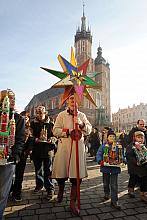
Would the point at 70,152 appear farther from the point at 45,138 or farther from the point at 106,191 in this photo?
the point at 106,191

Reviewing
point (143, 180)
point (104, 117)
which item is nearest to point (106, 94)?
point (104, 117)

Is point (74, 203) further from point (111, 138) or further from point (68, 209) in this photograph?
point (111, 138)

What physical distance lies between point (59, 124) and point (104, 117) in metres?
58.6

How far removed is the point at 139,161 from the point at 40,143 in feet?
7.30

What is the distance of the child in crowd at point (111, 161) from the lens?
3847 mm

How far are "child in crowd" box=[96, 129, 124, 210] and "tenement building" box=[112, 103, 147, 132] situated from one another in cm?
8113

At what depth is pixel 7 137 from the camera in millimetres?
2672

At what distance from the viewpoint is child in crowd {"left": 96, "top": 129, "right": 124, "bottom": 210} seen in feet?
12.6

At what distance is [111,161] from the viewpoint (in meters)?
3.96

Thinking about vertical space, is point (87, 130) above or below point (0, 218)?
above

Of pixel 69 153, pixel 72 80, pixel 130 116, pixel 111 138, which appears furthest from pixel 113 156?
pixel 130 116

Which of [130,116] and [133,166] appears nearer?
[133,166]

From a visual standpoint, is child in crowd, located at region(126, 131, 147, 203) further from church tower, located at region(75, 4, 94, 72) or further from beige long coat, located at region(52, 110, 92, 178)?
church tower, located at region(75, 4, 94, 72)

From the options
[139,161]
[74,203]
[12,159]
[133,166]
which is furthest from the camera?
[133,166]
